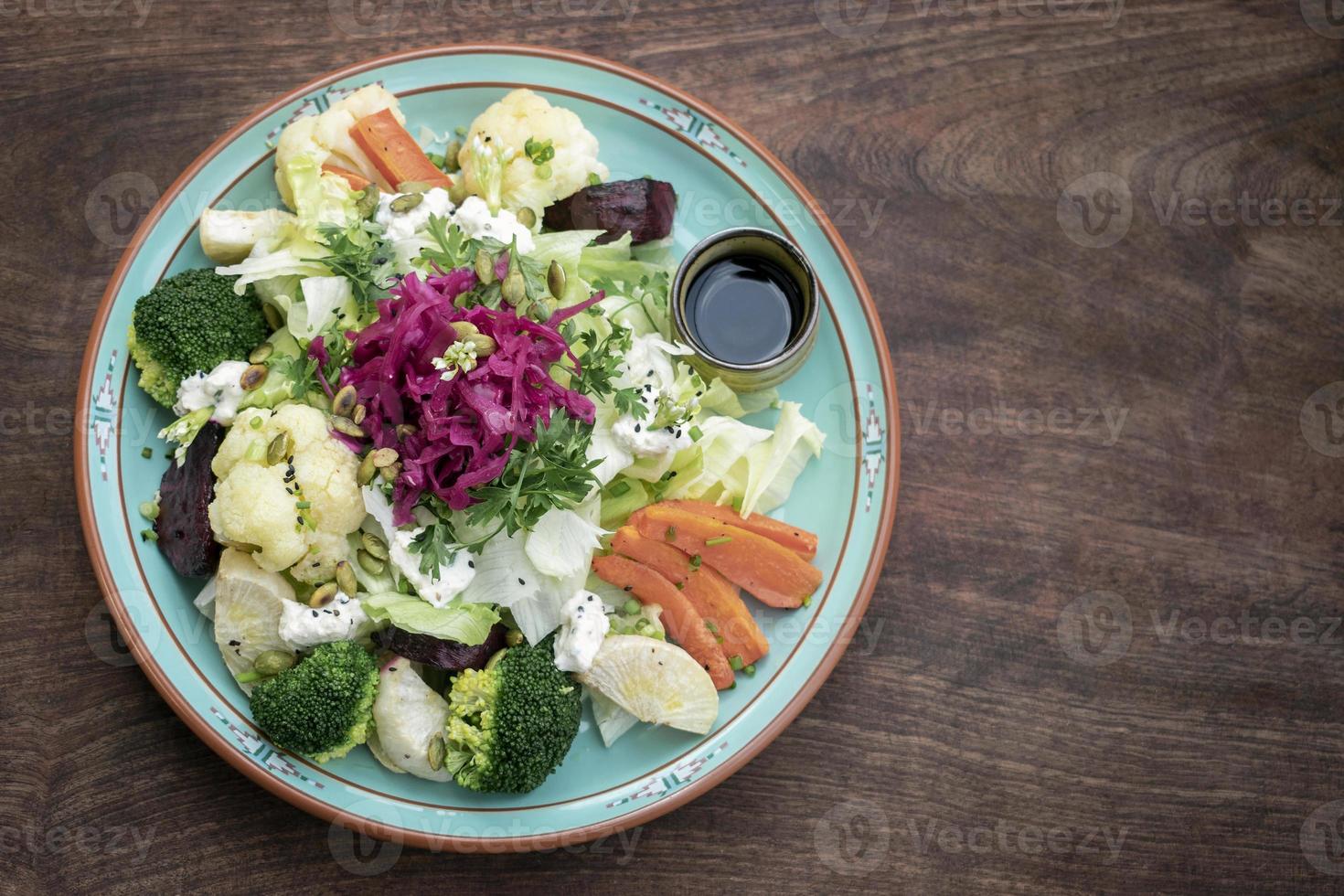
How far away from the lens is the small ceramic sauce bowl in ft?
11.9

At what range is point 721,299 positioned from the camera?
12.7 ft

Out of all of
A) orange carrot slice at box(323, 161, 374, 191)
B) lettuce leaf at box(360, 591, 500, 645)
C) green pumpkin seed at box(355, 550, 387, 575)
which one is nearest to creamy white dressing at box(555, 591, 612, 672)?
lettuce leaf at box(360, 591, 500, 645)

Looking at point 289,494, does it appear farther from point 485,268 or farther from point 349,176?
point 349,176

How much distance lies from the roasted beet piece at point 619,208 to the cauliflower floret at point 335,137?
28.7 inches

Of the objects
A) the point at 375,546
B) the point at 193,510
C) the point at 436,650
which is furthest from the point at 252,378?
the point at 436,650

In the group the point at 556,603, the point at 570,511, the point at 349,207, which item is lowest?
the point at 556,603

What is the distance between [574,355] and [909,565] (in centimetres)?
180

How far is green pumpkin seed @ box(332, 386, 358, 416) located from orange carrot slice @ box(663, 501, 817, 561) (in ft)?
3.98

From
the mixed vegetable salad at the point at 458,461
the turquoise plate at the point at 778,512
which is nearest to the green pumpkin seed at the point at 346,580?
the mixed vegetable salad at the point at 458,461

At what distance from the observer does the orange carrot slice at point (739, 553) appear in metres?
3.57

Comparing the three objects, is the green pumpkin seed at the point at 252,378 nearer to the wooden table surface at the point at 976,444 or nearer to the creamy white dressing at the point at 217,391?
the creamy white dressing at the point at 217,391

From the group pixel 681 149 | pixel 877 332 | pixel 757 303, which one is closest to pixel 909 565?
pixel 877 332

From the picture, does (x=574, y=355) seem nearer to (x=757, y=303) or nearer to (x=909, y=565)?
(x=757, y=303)

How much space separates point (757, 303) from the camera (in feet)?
12.7
